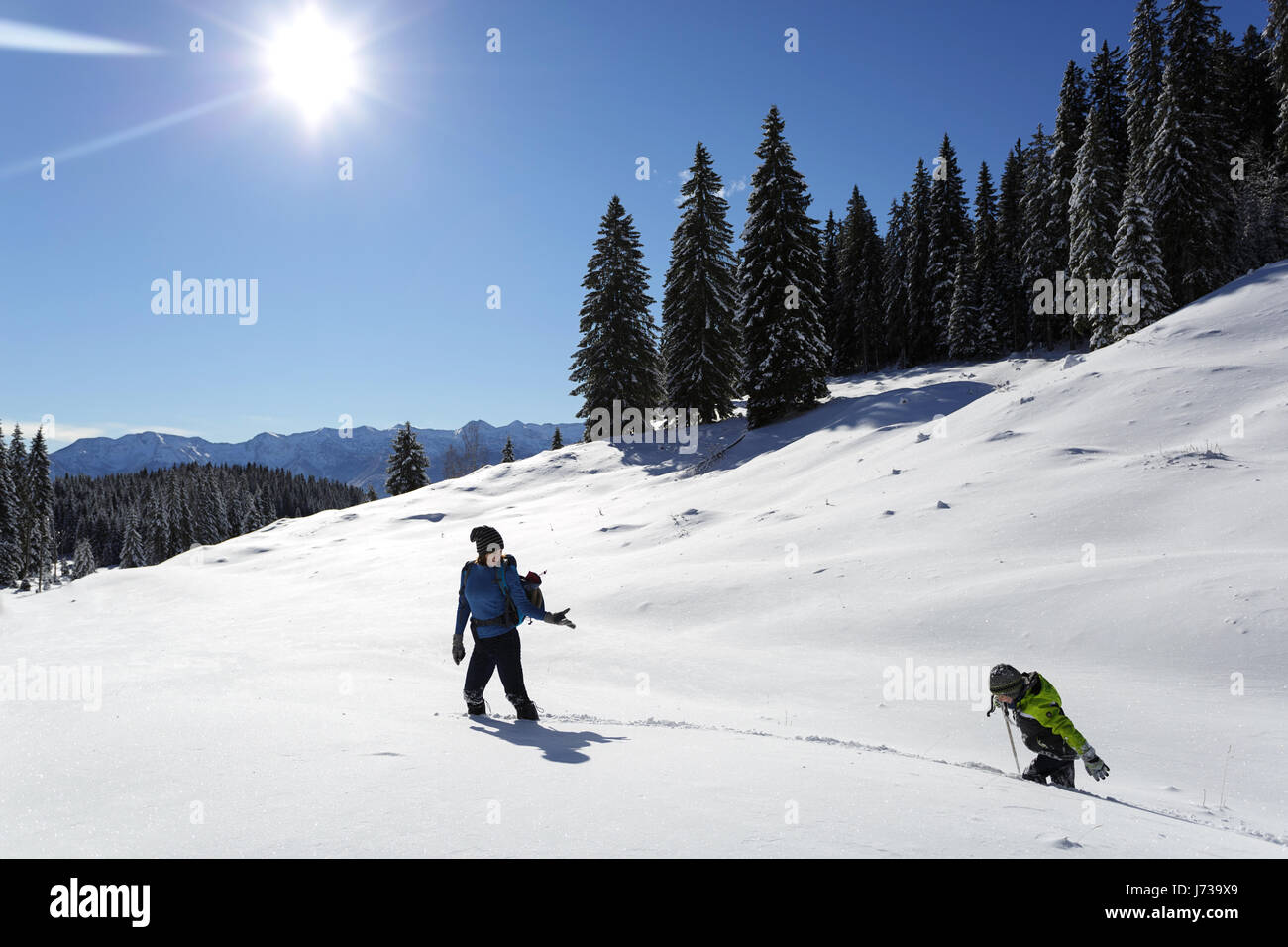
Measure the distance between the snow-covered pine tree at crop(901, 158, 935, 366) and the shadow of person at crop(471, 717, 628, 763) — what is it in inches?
2258

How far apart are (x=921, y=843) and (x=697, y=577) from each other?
9199 millimetres

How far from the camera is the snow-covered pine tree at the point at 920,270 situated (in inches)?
2195

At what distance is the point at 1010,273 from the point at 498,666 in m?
60.5

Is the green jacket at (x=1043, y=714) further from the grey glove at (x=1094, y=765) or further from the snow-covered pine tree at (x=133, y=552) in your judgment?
the snow-covered pine tree at (x=133, y=552)

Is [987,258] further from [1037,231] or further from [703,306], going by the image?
[703,306]

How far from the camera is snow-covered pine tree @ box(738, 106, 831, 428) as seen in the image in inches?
1185

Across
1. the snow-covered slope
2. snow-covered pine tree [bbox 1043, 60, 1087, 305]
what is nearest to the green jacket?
the snow-covered slope

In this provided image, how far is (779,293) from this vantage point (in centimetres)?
3044

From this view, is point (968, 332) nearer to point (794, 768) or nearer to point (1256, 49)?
point (1256, 49)

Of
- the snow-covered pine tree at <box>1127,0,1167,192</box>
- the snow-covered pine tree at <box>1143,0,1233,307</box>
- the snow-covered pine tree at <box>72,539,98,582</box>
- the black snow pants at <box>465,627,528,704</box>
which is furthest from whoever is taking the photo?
the snow-covered pine tree at <box>72,539,98,582</box>

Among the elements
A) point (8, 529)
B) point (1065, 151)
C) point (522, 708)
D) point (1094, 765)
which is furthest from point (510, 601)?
point (8, 529)

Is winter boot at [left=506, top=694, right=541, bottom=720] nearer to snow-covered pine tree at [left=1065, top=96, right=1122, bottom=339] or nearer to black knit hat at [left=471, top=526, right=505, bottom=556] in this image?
black knit hat at [left=471, top=526, right=505, bottom=556]
